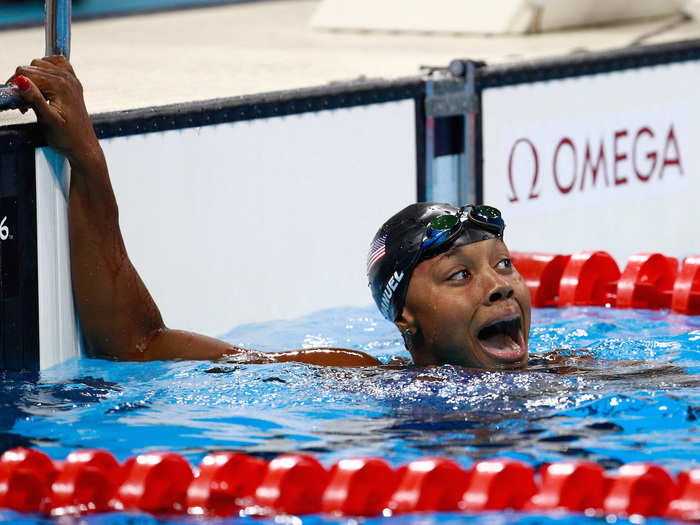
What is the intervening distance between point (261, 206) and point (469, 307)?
4.92 ft

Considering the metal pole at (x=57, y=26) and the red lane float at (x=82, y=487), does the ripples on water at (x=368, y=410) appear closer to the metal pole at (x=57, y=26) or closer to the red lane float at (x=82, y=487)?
the red lane float at (x=82, y=487)

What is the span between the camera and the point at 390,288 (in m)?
3.68

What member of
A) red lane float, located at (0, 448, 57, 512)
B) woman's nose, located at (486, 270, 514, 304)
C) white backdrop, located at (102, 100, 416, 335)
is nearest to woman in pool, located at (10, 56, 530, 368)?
woman's nose, located at (486, 270, 514, 304)

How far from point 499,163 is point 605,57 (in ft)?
2.61

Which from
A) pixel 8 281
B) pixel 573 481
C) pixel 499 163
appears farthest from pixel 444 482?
pixel 499 163

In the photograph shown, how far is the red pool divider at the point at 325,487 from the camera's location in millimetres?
2668

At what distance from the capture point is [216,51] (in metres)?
6.89

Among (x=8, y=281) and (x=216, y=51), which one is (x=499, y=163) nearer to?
(x=216, y=51)

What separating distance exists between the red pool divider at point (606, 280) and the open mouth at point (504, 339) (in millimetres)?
1580

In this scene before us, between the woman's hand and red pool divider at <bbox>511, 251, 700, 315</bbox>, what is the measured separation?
2138mm

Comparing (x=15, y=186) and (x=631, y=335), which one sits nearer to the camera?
(x=15, y=186)

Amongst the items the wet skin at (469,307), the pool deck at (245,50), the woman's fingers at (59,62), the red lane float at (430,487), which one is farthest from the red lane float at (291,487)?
the pool deck at (245,50)

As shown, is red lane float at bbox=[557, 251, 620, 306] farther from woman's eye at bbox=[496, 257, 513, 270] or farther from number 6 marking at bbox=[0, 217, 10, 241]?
number 6 marking at bbox=[0, 217, 10, 241]

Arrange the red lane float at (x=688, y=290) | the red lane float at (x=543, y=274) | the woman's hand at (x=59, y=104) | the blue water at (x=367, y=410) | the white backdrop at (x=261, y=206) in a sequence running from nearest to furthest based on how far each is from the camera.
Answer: the blue water at (x=367, y=410)
the woman's hand at (x=59, y=104)
the white backdrop at (x=261, y=206)
the red lane float at (x=688, y=290)
the red lane float at (x=543, y=274)
